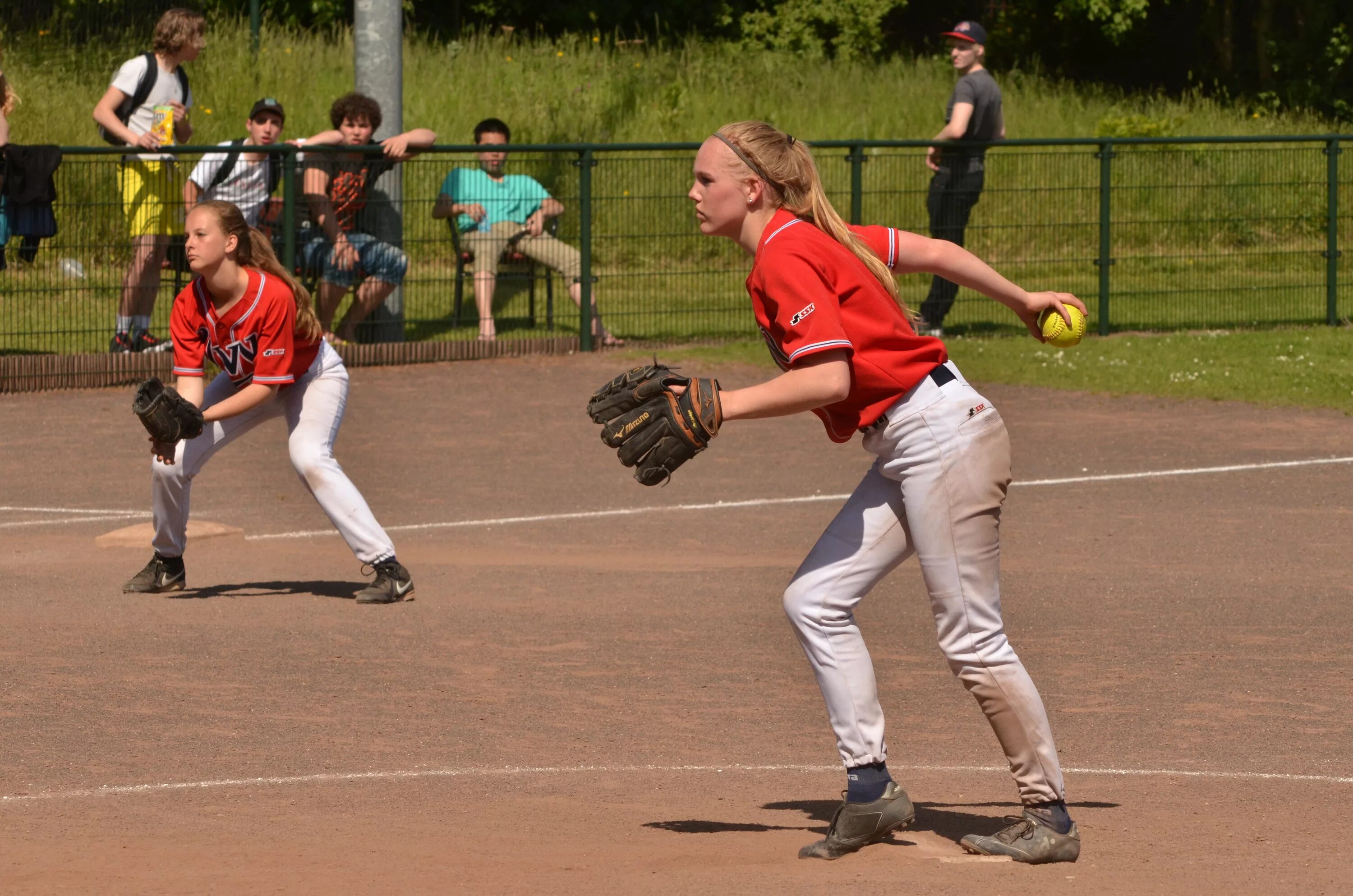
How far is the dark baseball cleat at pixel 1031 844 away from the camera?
5156mm

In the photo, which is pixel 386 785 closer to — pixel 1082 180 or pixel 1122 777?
pixel 1122 777

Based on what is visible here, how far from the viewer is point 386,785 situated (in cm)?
602

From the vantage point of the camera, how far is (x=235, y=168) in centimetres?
1523

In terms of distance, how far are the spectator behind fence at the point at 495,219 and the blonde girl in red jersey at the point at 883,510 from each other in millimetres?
11366

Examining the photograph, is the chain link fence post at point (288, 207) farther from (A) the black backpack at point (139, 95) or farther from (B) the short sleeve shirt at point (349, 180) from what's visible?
(A) the black backpack at point (139, 95)

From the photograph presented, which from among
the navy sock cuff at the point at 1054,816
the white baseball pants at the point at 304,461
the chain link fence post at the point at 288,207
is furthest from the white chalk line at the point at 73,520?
the navy sock cuff at the point at 1054,816

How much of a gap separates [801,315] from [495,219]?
1189 centimetres

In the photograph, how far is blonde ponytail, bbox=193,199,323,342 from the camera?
8422mm

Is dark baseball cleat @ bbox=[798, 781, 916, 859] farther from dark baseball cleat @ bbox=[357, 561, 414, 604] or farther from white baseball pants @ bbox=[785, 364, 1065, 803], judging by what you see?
dark baseball cleat @ bbox=[357, 561, 414, 604]

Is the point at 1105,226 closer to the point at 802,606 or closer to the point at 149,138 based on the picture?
the point at 149,138

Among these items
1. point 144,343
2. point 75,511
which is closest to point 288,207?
point 144,343

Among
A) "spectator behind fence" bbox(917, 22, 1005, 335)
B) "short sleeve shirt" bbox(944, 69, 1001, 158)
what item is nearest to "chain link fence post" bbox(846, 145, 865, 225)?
"spectator behind fence" bbox(917, 22, 1005, 335)

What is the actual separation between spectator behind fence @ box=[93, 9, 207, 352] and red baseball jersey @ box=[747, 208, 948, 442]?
10.3 metres

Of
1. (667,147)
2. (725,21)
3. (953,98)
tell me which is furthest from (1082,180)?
(725,21)
